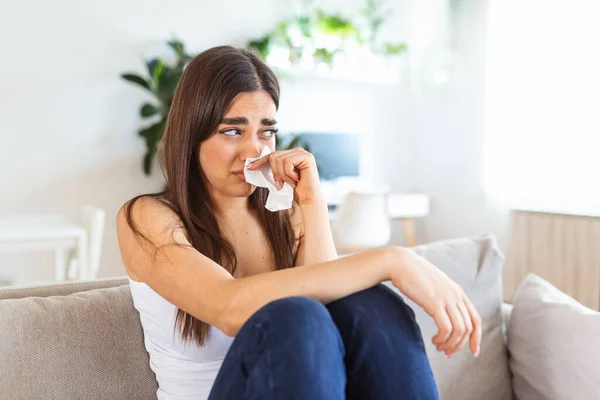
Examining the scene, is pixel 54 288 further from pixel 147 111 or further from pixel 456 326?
pixel 147 111

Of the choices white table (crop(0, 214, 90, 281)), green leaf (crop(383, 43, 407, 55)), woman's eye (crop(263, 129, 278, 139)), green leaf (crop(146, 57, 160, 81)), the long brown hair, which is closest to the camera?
the long brown hair

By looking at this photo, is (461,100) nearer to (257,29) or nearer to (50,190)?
(257,29)

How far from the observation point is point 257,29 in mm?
4020

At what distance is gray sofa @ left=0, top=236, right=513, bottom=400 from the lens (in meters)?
1.04

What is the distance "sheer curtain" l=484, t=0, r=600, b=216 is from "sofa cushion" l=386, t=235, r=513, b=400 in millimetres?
1995

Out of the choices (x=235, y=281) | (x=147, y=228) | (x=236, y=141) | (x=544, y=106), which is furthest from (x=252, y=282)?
(x=544, y=106)

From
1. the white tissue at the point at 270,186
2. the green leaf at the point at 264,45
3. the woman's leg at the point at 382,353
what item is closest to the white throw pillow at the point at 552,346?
the woman's leg at the point at 382,353

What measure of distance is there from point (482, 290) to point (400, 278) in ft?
1.96

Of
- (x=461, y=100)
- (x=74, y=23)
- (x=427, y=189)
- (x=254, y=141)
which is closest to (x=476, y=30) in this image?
(x=461, y=100)

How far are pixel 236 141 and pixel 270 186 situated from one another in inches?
4.6

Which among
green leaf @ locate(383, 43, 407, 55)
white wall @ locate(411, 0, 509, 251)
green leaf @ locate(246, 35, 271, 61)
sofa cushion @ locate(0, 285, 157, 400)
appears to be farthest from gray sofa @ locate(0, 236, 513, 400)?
green leaf @ locate(383, 43, 407, 55)

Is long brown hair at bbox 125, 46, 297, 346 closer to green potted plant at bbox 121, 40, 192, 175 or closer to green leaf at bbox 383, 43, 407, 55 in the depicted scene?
green potted plant at bbox 121, 40, 192, 175

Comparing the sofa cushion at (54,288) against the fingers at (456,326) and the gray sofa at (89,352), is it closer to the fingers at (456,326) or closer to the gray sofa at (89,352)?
the gray sofa at (89,352)

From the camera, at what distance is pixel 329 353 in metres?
0.76
